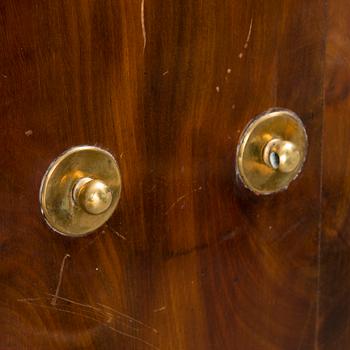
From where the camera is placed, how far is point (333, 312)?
2.00 feet

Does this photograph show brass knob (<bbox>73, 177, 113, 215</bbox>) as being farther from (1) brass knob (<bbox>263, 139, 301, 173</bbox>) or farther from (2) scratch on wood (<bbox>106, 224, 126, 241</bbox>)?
(1) brass knob (<bbox>263, 139, 301, 173</bbox>)

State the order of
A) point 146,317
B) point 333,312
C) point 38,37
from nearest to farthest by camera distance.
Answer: point 38,37
point 146,317
point 333,312

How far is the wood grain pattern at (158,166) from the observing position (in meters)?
0.41

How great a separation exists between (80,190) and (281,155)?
154mm

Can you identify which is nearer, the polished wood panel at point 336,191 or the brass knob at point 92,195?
the brass knob at point 92,195

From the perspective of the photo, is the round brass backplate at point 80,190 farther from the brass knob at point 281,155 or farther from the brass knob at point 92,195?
the brass knob at point 281,155

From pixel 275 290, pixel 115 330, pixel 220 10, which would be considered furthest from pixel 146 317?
pixel 220 10

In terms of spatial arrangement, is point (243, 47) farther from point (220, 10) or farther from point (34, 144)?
point (34, 144)

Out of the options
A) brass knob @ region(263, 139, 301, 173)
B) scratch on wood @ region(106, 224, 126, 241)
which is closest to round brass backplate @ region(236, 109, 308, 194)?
brass knob @ region(263, 139, 301, 173)

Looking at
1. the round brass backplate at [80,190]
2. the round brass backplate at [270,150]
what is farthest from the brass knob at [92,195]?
the round brass backplate at [270,150]

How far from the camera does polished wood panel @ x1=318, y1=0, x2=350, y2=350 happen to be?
0.52m

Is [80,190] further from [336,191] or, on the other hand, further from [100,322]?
[336,191]

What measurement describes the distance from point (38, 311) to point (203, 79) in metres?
0.20

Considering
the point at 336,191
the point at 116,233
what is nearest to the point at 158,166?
the point at 116,233
